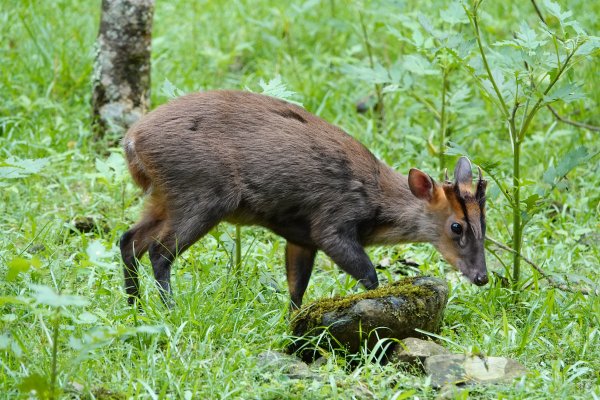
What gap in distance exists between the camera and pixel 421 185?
620 cm

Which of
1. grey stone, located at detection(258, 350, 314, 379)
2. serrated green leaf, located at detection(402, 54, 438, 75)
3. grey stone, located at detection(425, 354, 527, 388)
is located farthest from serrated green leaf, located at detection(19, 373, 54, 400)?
serrated green leaf, located at detection(402, 54, 438, 75)

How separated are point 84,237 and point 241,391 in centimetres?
235

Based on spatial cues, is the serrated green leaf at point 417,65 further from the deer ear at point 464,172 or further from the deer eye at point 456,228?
the deer eye at point 456,228

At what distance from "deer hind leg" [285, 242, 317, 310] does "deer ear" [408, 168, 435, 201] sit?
0.74 meters

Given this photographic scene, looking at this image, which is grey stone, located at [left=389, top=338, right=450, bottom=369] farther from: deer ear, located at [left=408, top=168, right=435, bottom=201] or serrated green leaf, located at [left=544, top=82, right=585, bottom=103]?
serrated green leaf, located at [left=544, top=82, right=585, bottom=103]

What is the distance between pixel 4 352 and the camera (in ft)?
14.8

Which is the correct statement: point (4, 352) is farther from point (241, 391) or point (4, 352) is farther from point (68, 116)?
point (68, 116)

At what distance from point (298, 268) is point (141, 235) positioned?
100 cm

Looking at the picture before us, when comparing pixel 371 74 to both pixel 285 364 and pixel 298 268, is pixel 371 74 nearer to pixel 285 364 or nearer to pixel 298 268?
pixel 298 268

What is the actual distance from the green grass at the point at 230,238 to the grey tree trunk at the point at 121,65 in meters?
0.28

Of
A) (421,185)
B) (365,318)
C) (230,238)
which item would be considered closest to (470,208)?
(421,185)

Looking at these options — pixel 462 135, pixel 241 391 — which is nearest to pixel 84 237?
pixel 241 391

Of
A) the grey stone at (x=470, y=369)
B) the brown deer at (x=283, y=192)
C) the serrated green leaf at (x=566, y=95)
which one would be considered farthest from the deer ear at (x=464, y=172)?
the grey stone at (x=470, y=369)

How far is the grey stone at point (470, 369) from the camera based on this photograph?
15.4 feet
